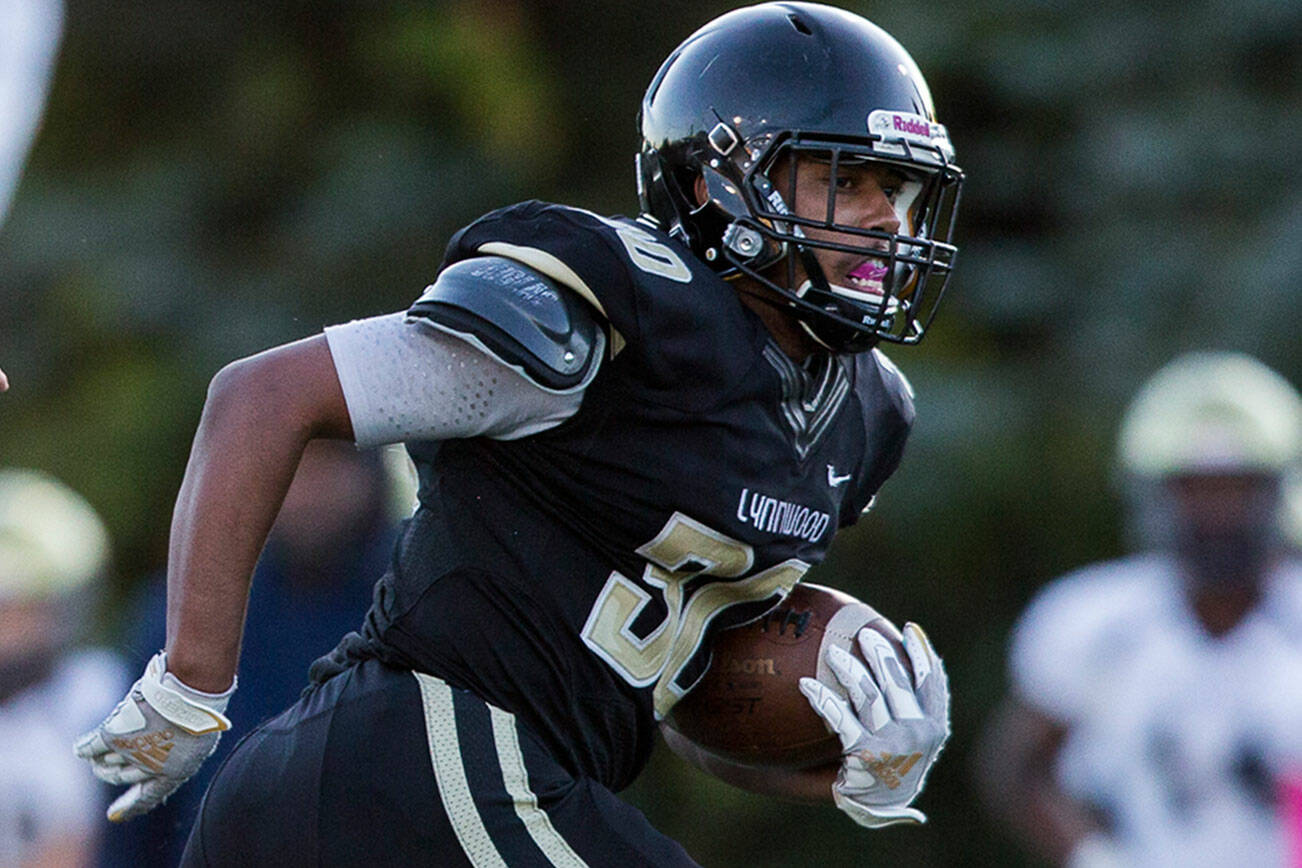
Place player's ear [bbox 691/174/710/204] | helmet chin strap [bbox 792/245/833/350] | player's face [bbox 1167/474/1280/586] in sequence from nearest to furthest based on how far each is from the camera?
helmet chin strap [bbox 792/245/833/350] → player's ear [bbox 691/174/710/204] → player's face [bbox 1167/474/1280/586]

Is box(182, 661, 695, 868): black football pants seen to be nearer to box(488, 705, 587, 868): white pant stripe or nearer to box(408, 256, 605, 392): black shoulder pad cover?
box(488, 705, 587, 868): white pant stripe

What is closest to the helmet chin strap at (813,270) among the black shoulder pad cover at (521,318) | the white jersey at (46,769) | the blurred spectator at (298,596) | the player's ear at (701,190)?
the player's ear at (701,190)

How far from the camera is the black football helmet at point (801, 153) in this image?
3.03 m

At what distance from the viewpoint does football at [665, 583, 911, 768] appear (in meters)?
3.18

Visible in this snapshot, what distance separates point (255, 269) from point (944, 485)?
111 inches

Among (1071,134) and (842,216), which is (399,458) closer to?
(842,216)

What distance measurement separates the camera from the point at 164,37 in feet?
29.9

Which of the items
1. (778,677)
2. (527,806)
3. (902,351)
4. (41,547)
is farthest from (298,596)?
(902,351)

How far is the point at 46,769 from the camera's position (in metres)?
5.44

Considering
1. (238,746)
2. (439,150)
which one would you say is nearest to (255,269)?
(439,150)

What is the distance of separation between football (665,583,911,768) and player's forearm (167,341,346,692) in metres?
0.77

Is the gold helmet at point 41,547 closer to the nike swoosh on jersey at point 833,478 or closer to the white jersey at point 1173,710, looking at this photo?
the white jersey at point 1173,710

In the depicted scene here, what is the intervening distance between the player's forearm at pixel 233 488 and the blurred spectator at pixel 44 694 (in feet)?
8.33

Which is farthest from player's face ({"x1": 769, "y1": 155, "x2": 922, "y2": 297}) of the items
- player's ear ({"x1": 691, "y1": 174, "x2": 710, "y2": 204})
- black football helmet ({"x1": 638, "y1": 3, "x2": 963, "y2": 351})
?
player's ear ({"x1": 691, "y1": 174, "x2": 710, "y2": 204})
